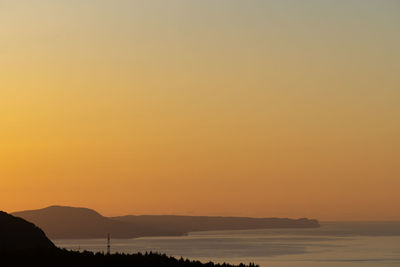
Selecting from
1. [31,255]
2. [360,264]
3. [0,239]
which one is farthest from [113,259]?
[360,264]

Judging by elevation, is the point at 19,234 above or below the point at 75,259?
above

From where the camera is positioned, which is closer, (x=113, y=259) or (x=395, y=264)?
(x=113, y=259)

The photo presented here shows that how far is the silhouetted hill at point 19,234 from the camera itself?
10594 cm

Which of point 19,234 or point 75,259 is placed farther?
point 19,234

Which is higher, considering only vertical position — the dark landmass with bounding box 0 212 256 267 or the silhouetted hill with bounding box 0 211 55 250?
the silhouetted hill with bounding box 0 211 55 250

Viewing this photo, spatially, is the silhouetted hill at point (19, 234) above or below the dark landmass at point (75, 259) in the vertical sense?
above

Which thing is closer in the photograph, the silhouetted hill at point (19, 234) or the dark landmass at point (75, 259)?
the dark landmass at point (75, 259)

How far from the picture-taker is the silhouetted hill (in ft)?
348

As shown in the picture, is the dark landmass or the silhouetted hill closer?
the dark landmass

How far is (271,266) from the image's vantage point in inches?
7461

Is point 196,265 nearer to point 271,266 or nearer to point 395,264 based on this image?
point 271,266

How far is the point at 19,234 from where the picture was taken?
108688mm

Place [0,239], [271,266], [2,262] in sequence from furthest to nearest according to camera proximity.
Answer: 1. [271,266]
2. [0,239]
3. [2,262]

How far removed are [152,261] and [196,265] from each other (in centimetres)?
292
